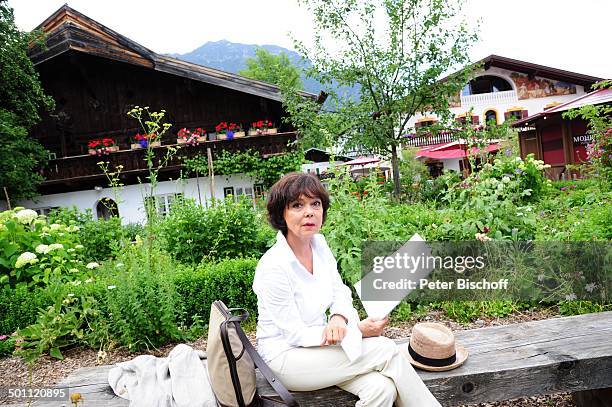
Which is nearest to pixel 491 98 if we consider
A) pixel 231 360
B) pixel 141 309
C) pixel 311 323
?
pixel 141 309

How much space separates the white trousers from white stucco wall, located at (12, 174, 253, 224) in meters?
12.4

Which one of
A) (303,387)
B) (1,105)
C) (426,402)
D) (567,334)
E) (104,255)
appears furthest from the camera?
(1,105)

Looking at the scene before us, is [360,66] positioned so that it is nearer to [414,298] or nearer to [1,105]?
[414,298]

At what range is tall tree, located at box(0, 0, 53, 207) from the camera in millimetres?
12258

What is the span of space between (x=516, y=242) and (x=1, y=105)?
14.5 metres

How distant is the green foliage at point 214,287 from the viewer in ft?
15.7

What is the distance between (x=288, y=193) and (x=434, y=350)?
1.14 metres

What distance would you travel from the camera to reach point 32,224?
5.54 meters

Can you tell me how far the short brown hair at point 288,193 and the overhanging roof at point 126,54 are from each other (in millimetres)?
11622

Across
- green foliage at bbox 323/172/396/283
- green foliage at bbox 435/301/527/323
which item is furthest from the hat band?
green foliage at bbox 323/172/396/283

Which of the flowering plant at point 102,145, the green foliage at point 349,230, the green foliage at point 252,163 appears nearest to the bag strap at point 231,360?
the green foliage at point 349,230

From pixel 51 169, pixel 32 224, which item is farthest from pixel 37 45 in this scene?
pixel 32 224

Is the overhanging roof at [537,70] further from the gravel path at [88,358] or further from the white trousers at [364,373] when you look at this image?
the white trousers at [364,373]

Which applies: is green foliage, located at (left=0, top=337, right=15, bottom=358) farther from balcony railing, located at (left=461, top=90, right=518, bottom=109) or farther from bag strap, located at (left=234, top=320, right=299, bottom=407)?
balcony railing, located at (left=461, top=90, right=518, bottom=109)
